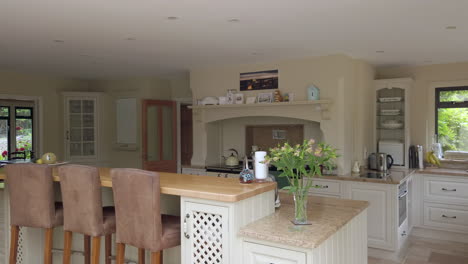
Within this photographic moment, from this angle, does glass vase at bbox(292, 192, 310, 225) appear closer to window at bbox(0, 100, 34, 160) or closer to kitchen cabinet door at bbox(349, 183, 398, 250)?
kitchen cabinet door at bbox(349, 183, 398, 250)

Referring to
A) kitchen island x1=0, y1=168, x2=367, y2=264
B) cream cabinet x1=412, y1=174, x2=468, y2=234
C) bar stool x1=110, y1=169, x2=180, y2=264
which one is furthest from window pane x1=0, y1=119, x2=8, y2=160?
cream cabinet x1=412, y1=174, x2=468, y2=234

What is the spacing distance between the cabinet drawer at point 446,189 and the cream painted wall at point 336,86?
0.94 metres

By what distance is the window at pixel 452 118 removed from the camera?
17.8 feet

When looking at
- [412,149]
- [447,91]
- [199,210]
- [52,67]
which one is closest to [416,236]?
[412,149]

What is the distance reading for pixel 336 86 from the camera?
4.75m

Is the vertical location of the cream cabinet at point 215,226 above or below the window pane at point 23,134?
below

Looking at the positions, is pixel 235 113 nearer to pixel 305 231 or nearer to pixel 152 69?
pixel 152 69

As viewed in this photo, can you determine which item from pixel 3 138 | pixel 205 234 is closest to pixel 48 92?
pixel 3 138

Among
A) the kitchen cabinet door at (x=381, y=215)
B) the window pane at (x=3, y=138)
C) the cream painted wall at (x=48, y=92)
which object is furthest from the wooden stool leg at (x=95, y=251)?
the window pane at (x=3, y=138)

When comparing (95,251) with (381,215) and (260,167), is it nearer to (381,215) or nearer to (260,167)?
(260,167)

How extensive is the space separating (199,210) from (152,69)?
4093 millimetres

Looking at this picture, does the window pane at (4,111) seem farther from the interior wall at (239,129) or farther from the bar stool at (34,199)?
the bar stool at (34,199)

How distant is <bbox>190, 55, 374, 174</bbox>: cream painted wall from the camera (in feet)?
15.6

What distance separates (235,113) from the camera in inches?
217
